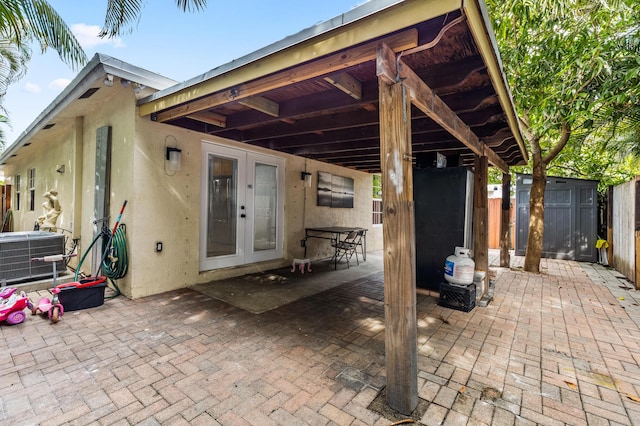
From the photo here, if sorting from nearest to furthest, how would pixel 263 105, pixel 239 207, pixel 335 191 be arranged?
pixel 263 105 → pixel 239 207 → pixel 335 191

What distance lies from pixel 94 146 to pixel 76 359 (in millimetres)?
3737

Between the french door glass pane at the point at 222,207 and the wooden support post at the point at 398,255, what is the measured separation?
12.1ft

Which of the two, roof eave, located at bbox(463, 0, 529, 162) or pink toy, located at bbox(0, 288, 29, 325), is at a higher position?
roof eave, located at bbox(463, 0, 529, 162)

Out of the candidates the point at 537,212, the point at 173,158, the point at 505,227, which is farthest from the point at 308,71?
the point at 505,227

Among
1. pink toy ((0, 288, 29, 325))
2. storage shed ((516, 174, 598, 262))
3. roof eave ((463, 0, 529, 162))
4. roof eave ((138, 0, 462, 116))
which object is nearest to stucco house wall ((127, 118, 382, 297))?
pink toy ((0, 288, 29, 325))

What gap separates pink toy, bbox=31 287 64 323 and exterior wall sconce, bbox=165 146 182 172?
1.93 metres

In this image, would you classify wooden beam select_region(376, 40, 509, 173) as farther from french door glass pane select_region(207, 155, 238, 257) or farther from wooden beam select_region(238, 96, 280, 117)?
french door glass pane select_region(207, 155, 238, 257)

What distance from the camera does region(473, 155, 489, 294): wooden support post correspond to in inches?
168

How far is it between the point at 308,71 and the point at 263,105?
1.29 m

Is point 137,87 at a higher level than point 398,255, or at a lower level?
higher

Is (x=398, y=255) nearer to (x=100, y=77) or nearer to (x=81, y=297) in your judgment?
(x=81, y=297)

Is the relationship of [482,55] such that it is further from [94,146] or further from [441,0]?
[94,146]

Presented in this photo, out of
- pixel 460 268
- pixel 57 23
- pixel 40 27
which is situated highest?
pixel 57 23

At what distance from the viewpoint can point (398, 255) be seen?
1826 millimetres
